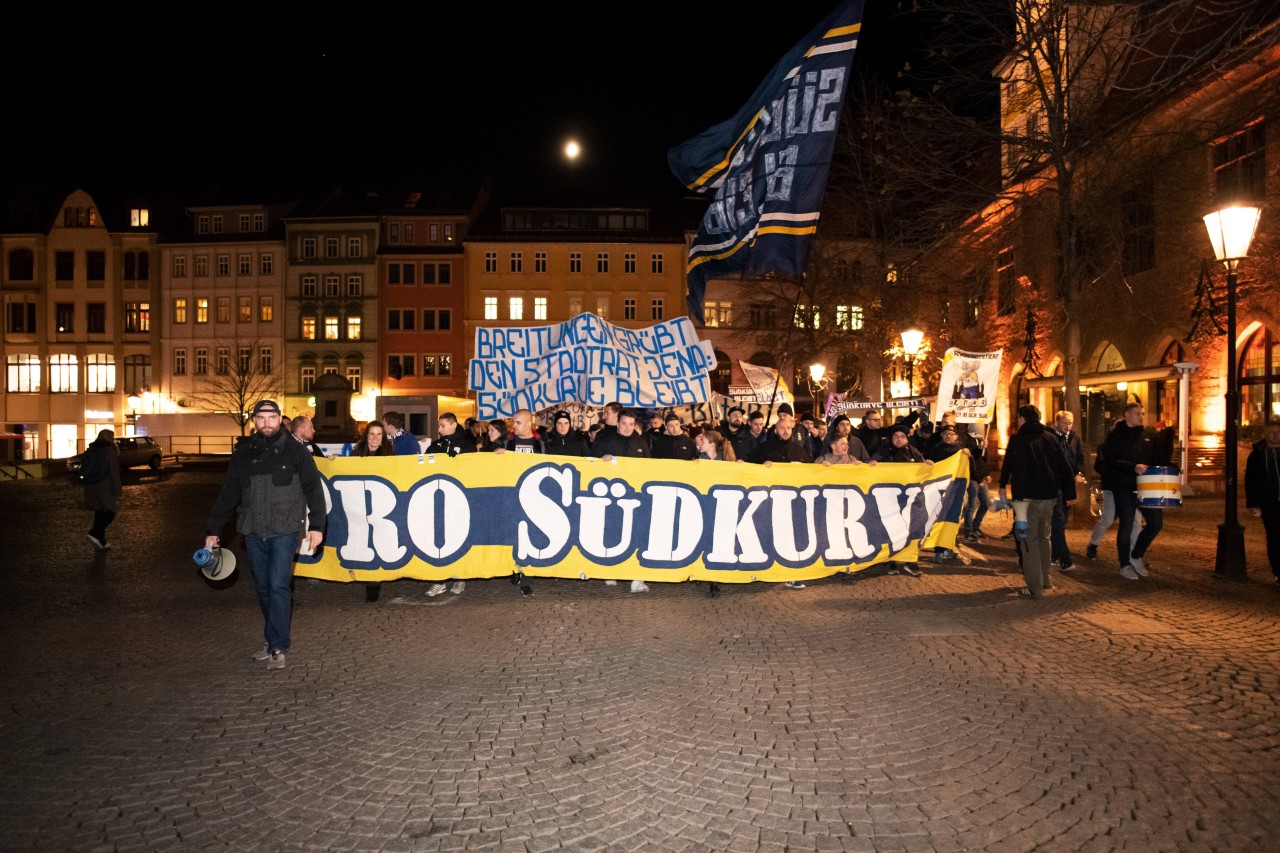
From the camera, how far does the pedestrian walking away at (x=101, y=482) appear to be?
11.5 m

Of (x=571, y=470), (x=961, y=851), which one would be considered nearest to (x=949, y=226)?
(x=571, y=470)

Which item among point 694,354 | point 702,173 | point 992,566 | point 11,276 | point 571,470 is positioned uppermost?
point 11,276

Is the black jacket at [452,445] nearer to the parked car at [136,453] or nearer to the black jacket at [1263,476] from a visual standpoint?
the black jacket at [1263,476]

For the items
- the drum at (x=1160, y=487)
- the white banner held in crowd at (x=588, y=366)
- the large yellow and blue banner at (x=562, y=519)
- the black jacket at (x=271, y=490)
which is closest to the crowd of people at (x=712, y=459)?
the black jacket at (x=271, y=490)

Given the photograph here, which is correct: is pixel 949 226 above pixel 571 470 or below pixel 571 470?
above

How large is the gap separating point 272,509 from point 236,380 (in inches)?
2048

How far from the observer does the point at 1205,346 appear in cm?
1789

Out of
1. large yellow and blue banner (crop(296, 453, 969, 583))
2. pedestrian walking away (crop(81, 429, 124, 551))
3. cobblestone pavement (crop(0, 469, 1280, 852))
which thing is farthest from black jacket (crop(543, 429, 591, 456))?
pedestrian walking away (crop(81, 429, 124, 551))

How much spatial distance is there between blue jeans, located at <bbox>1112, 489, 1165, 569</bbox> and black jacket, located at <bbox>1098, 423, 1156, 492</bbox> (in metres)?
0.12

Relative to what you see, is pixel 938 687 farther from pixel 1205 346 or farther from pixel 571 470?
pixel 1205 346

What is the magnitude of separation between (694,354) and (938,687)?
9.93 m

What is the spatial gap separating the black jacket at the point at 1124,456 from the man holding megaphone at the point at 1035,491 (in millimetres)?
1310

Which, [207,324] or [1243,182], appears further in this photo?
[207,324]

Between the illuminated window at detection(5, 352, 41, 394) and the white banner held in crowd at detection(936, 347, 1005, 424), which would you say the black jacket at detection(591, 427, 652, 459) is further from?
the illuminated window at detection(5, 352, 41, 394)
